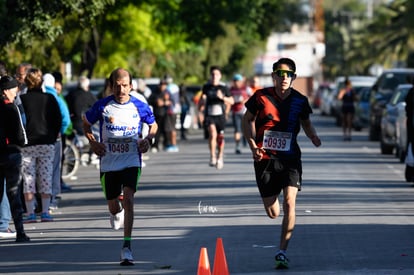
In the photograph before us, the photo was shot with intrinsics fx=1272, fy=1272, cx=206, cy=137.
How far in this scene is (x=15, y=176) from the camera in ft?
46.2

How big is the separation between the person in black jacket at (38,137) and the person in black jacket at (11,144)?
6.62 ft

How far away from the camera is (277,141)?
11.8 meters

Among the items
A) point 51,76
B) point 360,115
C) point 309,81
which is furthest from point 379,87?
point 309,81

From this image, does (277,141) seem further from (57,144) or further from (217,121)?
(217,121)

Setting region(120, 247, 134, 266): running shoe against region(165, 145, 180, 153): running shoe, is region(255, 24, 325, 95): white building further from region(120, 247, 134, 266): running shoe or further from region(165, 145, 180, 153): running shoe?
region(120, 247, 134, 266): running shoe

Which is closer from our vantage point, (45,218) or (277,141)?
(277,141)

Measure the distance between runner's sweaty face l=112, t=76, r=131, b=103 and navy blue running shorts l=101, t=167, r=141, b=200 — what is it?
2.27ft

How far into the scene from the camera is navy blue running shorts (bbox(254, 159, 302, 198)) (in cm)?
1171

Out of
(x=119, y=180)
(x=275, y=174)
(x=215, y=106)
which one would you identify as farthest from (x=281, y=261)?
(x=215, y=106)

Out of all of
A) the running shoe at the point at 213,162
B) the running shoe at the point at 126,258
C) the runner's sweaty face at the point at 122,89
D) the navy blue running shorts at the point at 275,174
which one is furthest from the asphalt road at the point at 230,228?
the runner's sweaty face at the point at 122,89

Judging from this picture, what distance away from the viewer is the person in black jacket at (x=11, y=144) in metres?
13.9

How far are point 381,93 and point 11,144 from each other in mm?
22808

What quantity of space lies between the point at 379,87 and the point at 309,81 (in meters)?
62.3

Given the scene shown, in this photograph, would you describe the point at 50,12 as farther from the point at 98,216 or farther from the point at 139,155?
the point at 139,155
